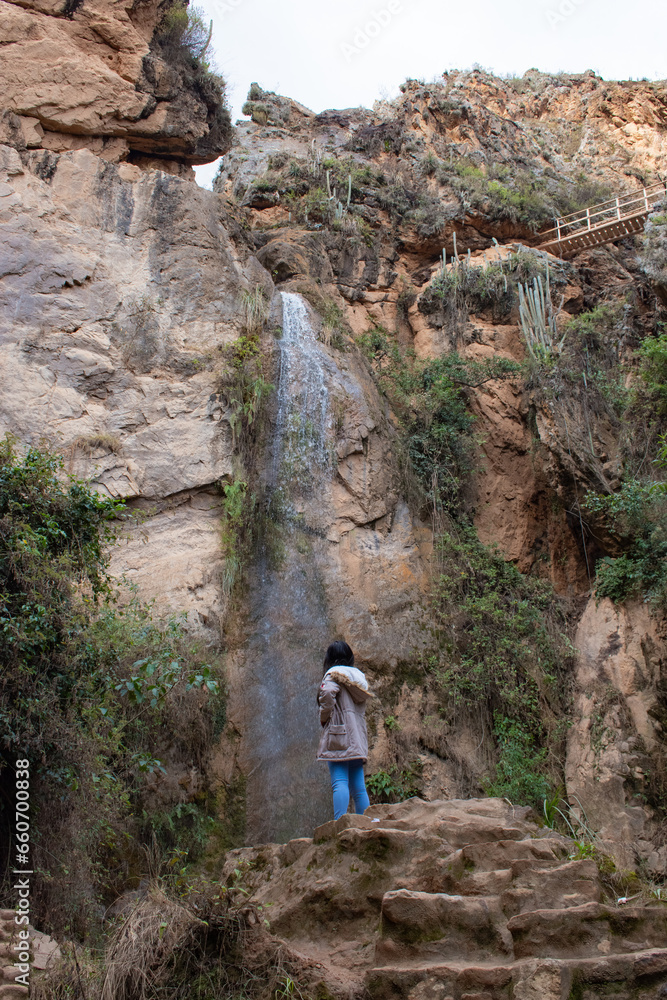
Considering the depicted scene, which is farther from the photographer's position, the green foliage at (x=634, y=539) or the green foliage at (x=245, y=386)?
the green foliage at (x=245, y=386)

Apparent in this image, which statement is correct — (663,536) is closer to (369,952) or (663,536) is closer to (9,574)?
(369,952)

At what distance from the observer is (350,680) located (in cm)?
637

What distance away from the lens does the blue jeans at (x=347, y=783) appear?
609cm

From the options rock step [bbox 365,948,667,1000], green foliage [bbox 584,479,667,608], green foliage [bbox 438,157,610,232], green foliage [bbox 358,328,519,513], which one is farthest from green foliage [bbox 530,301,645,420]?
rock step [bbox 365,948,667,1000]

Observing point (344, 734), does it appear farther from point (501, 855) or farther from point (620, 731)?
point (620, 731)

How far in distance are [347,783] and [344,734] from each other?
41cm

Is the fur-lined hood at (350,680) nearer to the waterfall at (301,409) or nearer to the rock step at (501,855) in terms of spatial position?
the rock step at (501,855)

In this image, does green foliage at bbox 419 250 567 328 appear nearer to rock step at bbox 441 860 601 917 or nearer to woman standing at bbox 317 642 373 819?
woman standing at bbox 317 642 373 819

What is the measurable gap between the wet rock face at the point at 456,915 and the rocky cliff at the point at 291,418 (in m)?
2.91

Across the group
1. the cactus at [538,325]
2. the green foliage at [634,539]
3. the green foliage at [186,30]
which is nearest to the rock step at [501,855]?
the green foliage at [634,539]

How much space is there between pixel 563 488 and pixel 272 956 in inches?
348

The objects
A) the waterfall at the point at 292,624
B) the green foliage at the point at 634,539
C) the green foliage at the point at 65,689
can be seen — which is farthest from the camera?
the green foliage at the point at 634,539

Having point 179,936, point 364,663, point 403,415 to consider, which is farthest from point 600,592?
point 179,936

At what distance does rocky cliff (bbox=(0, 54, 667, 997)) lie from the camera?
29.3 ft
